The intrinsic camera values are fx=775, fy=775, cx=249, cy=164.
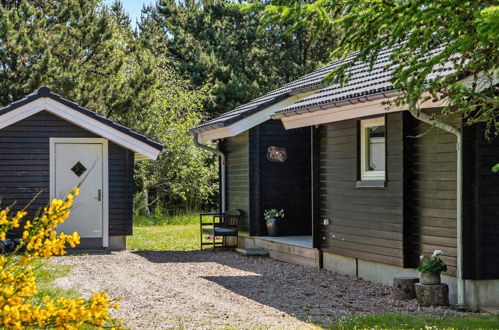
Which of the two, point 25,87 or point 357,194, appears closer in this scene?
point 357,194

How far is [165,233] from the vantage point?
75.3ft

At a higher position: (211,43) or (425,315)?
(211,43)

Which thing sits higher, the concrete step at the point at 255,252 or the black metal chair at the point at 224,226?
the black metal chair at the point at 224,226

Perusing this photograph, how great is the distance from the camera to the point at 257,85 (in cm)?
3428

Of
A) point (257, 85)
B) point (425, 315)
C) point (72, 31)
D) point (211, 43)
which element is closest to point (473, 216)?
point (425, 315)

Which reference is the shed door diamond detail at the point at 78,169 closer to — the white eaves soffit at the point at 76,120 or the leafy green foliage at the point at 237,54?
the white eaves soffit at the point at 76,120

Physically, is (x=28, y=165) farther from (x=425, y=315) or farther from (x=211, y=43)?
(x=211, y=43)

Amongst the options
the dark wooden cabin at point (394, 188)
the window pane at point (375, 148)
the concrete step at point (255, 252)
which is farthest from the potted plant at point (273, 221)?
the window pane at point (375, 148)

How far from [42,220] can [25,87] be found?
66.5 feet

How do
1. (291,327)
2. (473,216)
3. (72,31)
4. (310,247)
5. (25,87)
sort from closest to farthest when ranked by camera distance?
(291,327) → (473,216) → (310,247) → (25,87) → (72,31)

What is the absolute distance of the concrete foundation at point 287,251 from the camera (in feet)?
45.3

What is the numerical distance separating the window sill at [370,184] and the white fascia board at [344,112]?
1017 mm

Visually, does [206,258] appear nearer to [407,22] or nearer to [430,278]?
[430,278]

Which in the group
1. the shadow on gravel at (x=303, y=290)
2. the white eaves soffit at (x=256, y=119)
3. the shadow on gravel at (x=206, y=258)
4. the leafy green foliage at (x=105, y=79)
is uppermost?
the leafy green foliage at (x=105, y=79)
